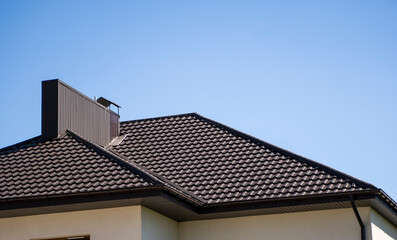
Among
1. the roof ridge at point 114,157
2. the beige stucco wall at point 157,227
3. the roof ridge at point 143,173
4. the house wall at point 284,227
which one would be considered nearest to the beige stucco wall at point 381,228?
the house wall at point 284,227

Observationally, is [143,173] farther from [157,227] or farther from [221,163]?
[221,163]

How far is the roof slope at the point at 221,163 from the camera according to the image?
15.6 m

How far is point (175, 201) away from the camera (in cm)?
1452

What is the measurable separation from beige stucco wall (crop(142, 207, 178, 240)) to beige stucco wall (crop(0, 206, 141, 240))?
1.00 ft

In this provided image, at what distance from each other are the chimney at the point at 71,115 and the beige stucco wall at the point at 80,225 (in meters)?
3.07

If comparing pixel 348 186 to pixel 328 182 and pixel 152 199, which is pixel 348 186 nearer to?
pixel 328 182

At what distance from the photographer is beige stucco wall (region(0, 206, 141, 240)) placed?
14.6 metres

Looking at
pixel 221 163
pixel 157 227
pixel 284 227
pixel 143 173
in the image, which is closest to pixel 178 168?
pixel 221 163

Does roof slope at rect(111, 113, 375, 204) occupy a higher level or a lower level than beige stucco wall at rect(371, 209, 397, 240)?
higher

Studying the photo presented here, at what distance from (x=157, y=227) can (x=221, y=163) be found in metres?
2.81

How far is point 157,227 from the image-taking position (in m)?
15.4

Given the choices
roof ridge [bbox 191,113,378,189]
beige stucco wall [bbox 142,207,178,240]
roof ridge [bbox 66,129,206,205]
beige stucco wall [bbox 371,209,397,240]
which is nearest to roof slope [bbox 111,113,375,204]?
roof ridge [bbox 191,113,378,189]

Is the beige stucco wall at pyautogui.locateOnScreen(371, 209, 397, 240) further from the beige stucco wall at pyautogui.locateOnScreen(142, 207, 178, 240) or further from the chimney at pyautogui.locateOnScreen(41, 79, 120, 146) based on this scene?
the chimney at pyautogui.locateOnScreen(41, 79, 120, 146)

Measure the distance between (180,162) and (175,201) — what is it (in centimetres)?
313
